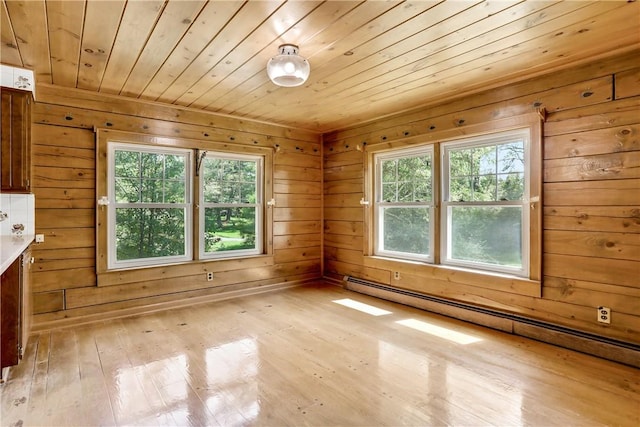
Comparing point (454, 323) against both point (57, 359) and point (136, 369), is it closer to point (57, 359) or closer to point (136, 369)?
point (136, 369)

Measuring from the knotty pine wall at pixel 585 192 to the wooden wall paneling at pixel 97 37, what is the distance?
3.12m

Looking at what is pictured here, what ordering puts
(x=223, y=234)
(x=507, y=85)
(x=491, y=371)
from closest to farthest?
(x=491, y=371) < (x=507, y=85) < (x=223, y=234)

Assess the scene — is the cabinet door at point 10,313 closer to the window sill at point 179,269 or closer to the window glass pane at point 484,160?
the window sill at point 179,269

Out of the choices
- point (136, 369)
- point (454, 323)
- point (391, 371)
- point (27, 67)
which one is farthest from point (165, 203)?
point (454, 323)

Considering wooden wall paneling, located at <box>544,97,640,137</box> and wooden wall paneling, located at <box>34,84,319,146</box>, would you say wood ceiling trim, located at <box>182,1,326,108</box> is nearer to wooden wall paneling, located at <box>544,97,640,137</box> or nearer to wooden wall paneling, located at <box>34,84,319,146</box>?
wooden wall paneling, located at <box>34,84,319,146</box>

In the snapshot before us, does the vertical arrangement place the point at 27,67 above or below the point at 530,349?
above

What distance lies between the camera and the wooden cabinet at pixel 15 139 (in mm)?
2650

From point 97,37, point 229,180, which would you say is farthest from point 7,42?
point 229,180

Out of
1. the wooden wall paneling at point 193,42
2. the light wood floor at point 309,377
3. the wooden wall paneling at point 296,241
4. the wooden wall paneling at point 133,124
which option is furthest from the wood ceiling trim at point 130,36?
the wooden wall paneling at point 296,241

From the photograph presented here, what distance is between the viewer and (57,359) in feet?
8.63

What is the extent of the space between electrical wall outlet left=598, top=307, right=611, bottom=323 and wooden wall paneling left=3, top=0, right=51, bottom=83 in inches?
169

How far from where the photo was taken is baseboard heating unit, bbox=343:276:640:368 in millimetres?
2545

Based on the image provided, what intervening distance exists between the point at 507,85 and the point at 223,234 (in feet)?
11.7

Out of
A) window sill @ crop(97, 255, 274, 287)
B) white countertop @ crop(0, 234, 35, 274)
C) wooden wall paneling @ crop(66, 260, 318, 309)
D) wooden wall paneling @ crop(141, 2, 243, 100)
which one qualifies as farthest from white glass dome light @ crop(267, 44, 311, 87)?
wooden wall paneling @ crop(66, 260, 318, 309)
